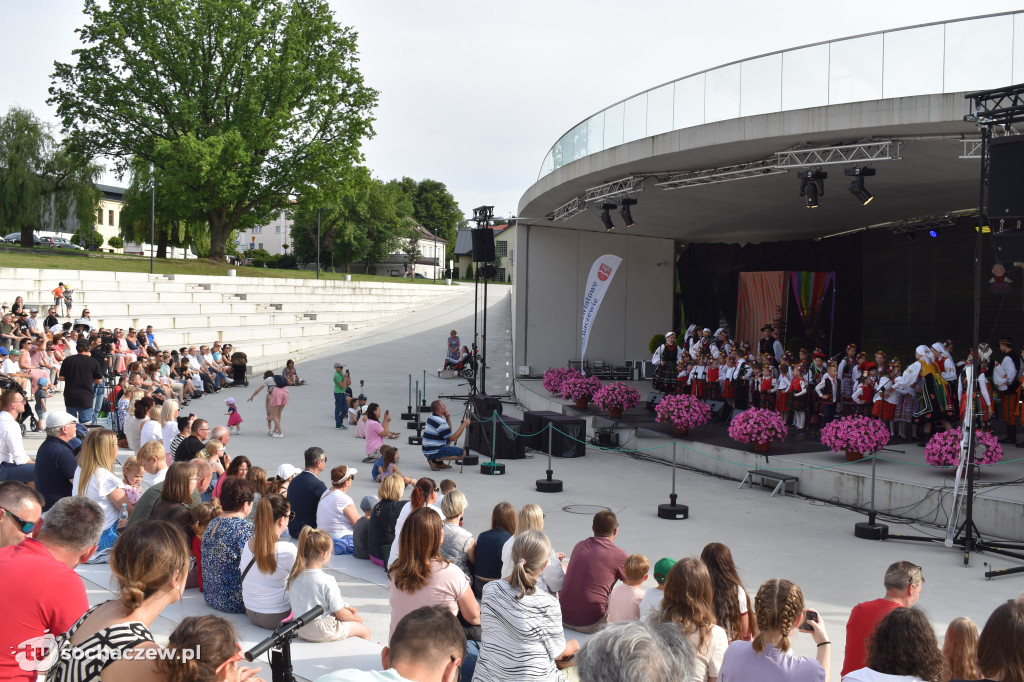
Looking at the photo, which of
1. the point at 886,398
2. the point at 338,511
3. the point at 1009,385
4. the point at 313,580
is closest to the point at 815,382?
the point at 886,398

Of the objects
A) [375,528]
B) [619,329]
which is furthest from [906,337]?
[375,528]

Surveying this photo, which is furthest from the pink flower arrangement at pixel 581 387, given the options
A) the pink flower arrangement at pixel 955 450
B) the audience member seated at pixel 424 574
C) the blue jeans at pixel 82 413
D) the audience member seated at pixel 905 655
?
the audience member seated at pixel 905 655

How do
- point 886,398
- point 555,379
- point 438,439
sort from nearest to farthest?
point 438,439, point 886,398, point 555,379

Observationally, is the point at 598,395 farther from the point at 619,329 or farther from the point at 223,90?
the point at 223,90

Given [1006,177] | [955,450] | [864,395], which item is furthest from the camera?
[864,395]

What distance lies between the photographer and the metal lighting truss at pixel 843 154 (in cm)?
1200

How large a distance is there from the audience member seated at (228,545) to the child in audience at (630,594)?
256cm

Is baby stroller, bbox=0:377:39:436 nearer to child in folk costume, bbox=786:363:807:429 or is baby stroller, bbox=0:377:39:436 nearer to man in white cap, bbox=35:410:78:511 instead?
man in white cap, bbox=35:410:78:511

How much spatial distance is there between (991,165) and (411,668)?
8.87 meters

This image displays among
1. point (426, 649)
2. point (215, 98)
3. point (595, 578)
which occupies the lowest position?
point (595, 578)

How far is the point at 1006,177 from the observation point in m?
8.80

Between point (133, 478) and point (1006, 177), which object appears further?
point (1006, 177)

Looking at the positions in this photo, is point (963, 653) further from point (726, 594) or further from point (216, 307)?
Answer: point (216, 307)

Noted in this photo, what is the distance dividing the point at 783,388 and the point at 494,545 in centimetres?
1031
